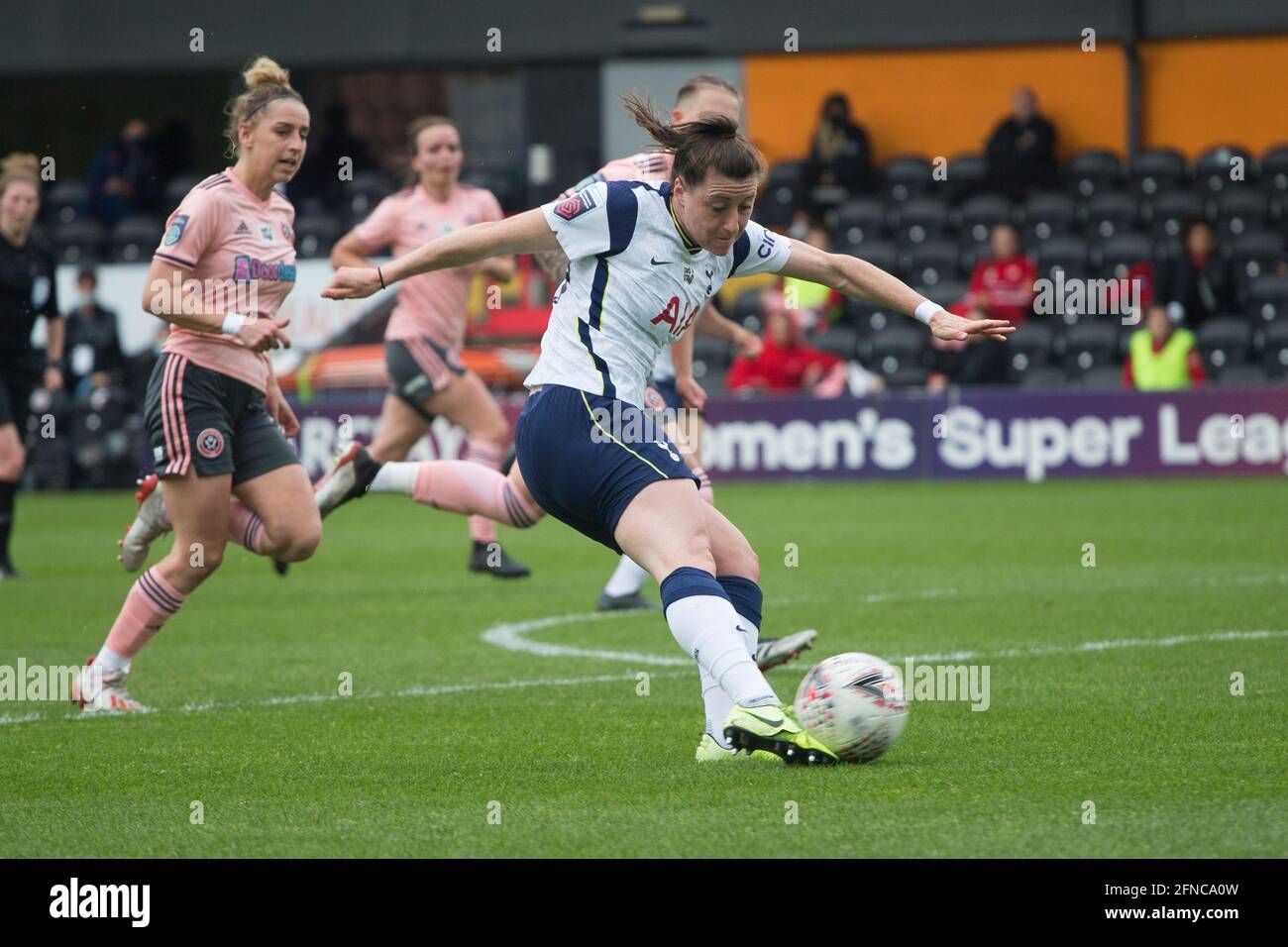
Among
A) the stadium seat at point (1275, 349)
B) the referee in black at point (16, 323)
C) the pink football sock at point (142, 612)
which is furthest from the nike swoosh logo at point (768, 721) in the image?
the stadium seat at point (1275, 349)

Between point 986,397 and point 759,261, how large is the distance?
13.0 metres

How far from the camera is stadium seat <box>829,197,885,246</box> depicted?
22.9 metres

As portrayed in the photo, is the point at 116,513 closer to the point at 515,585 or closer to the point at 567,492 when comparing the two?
the point at 515,585

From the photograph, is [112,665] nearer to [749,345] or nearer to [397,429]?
[749,345]

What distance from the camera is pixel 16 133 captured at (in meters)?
28.7

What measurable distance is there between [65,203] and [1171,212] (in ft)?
45.5

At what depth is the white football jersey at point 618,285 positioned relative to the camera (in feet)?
19.1

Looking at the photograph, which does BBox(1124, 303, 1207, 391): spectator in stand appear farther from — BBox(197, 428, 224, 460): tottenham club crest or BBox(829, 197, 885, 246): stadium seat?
BBox(197, 428, 224, 460): tottenham club crest

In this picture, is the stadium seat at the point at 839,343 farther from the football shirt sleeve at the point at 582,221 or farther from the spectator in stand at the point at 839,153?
the football shirt sleeve at the point at 582,221

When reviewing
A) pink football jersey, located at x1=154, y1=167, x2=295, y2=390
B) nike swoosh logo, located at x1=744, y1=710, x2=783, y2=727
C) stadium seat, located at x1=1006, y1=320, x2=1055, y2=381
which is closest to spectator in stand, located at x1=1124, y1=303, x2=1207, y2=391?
stadium seat, located at x1=1006, y1=320, x2=1055, y2=381

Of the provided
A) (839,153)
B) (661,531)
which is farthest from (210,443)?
(839,153)

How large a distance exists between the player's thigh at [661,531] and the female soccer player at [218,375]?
2.08 m

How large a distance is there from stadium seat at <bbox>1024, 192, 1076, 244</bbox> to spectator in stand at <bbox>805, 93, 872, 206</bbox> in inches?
83.2

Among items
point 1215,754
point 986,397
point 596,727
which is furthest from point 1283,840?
point 986,397
